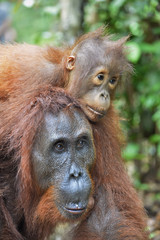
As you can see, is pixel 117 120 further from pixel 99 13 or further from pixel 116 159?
pixel 99 13

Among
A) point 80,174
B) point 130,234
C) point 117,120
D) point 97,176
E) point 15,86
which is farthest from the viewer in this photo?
point 117,120

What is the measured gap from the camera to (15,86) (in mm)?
3930

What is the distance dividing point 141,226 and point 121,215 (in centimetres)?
23

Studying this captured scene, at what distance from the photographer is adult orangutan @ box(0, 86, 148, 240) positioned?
10.5ft

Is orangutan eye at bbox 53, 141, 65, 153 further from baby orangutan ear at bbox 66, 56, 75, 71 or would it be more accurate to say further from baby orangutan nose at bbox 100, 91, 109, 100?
baby orangutan ear at bbox 66, 56, 75, 71

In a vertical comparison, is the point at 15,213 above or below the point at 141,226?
below

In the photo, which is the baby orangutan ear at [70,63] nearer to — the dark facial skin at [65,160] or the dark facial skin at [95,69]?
the dark facial skin at [95,69]

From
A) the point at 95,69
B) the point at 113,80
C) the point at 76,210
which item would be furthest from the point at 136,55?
the point at 76,210

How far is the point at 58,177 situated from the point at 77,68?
152 cm

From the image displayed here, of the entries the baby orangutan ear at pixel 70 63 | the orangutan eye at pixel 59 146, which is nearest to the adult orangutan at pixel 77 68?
the baby orangutan ear at pixel 70 63

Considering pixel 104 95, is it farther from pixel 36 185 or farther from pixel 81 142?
pixel 36 185

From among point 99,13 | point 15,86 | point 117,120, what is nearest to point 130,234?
point 117,120

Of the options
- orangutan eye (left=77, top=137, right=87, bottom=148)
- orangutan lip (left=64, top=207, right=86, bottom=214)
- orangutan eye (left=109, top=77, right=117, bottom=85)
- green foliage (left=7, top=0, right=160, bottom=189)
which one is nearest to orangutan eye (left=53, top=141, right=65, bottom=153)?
orangutan eye (left=77, top=137, right=87, bottom=148)

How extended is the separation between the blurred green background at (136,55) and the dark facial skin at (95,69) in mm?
684
